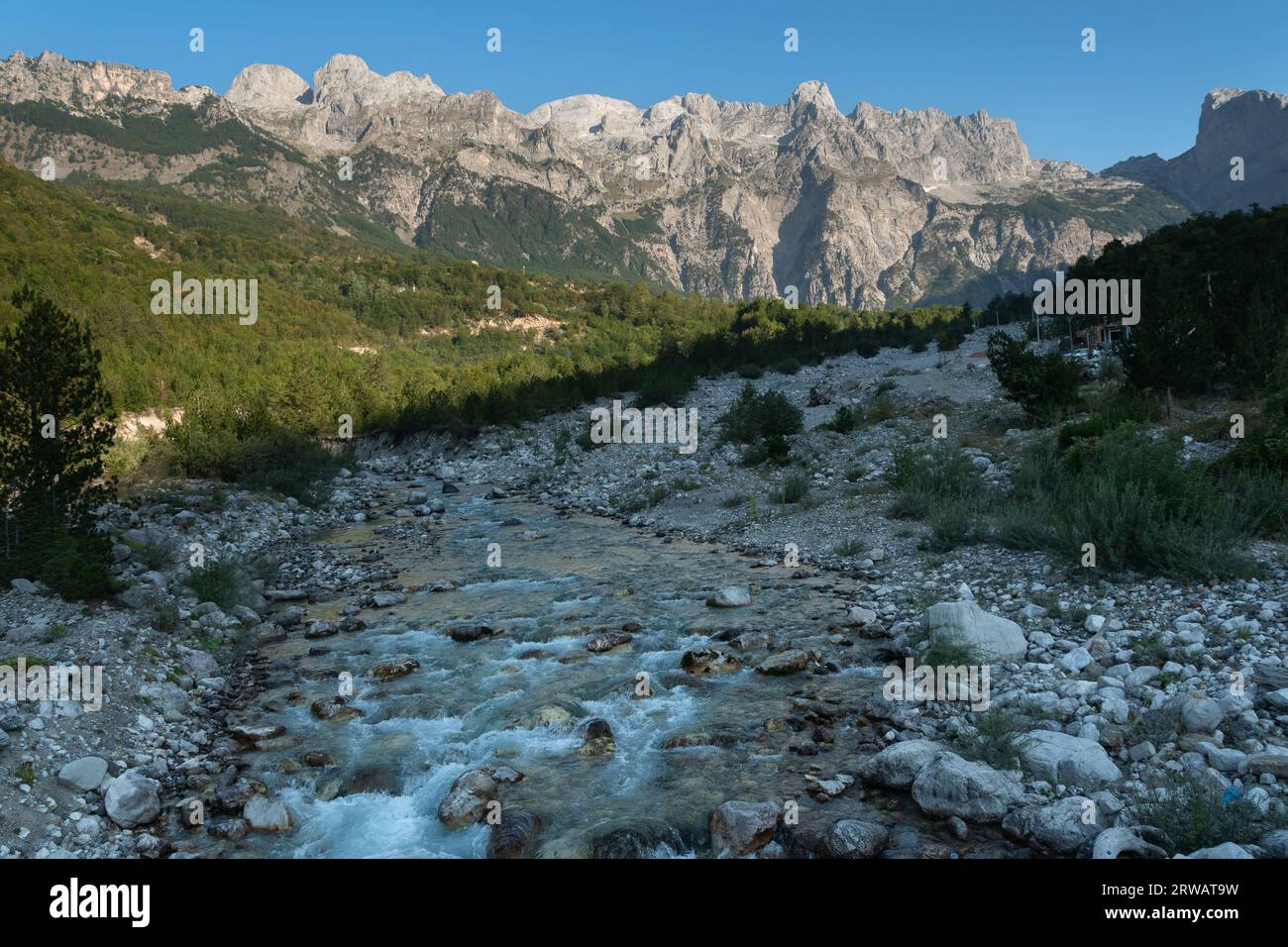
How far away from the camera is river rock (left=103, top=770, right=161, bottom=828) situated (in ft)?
20.1

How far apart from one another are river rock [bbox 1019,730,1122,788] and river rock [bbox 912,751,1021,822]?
33 centimetres

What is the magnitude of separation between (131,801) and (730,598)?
29.3 ft

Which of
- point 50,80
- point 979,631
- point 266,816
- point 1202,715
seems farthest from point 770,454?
point 50,80

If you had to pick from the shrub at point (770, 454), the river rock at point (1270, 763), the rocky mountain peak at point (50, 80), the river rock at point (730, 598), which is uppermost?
the rocky mountain peak at point (50, 80)

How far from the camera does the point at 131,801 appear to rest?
6215 mm

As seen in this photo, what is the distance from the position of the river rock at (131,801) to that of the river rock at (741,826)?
16.5 ft

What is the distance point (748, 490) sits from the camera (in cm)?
2153

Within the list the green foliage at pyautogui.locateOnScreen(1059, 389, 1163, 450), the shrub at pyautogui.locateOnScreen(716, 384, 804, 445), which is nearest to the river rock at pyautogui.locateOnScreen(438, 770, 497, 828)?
the green foliage at pyautogui.locateOnScreen(1059, 389, 1163, 450)

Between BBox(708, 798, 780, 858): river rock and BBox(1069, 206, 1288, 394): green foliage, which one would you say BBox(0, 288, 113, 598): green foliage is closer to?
BBox(708, 798, 780, 858): river rock

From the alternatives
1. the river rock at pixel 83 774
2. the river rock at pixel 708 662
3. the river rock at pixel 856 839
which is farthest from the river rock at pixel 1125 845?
the river rock at pixel 83 774

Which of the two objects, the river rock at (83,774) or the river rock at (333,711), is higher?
the river rock at (83,774)

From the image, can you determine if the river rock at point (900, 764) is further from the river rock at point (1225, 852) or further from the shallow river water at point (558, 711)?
the river rock at point (1225, 852)

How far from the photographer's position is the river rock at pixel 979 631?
8.77 m
